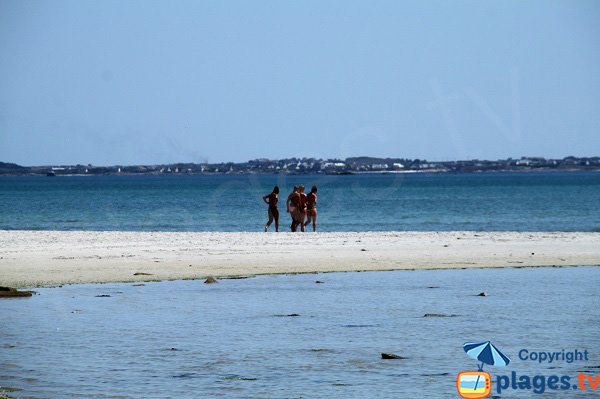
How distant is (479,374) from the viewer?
12047 mm

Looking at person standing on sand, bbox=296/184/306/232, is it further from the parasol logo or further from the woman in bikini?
the parasol logo

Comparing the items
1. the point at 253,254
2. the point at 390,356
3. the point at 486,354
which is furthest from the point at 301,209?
the point at 486,354

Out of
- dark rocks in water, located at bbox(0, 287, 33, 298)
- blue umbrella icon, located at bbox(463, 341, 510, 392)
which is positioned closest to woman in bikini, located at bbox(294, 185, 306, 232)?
dark rocks in water, located at bbox(0, 287, 33, 298)

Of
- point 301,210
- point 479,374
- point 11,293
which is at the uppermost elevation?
point 301,210

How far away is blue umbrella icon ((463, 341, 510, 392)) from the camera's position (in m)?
12.7

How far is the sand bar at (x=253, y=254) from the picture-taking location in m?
23.3

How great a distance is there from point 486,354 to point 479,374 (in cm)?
101

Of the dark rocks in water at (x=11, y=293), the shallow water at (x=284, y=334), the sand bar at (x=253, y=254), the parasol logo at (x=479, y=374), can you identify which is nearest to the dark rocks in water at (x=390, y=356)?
the shallow water at (x=284, y=334)

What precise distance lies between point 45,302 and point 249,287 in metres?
4.38

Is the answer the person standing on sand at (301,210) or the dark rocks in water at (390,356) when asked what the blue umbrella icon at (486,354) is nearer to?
the dark rocks in water at (390,356)

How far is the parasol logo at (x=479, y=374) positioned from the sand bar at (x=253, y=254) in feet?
33.3

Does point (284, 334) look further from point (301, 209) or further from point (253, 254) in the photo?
point (301, 209)

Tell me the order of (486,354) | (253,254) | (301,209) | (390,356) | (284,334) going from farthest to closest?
1. (301,209)
2. (253,254)
3. (284,334)
4. (390,356)
5. (486,354)

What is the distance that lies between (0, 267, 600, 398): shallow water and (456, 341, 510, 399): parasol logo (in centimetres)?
12
